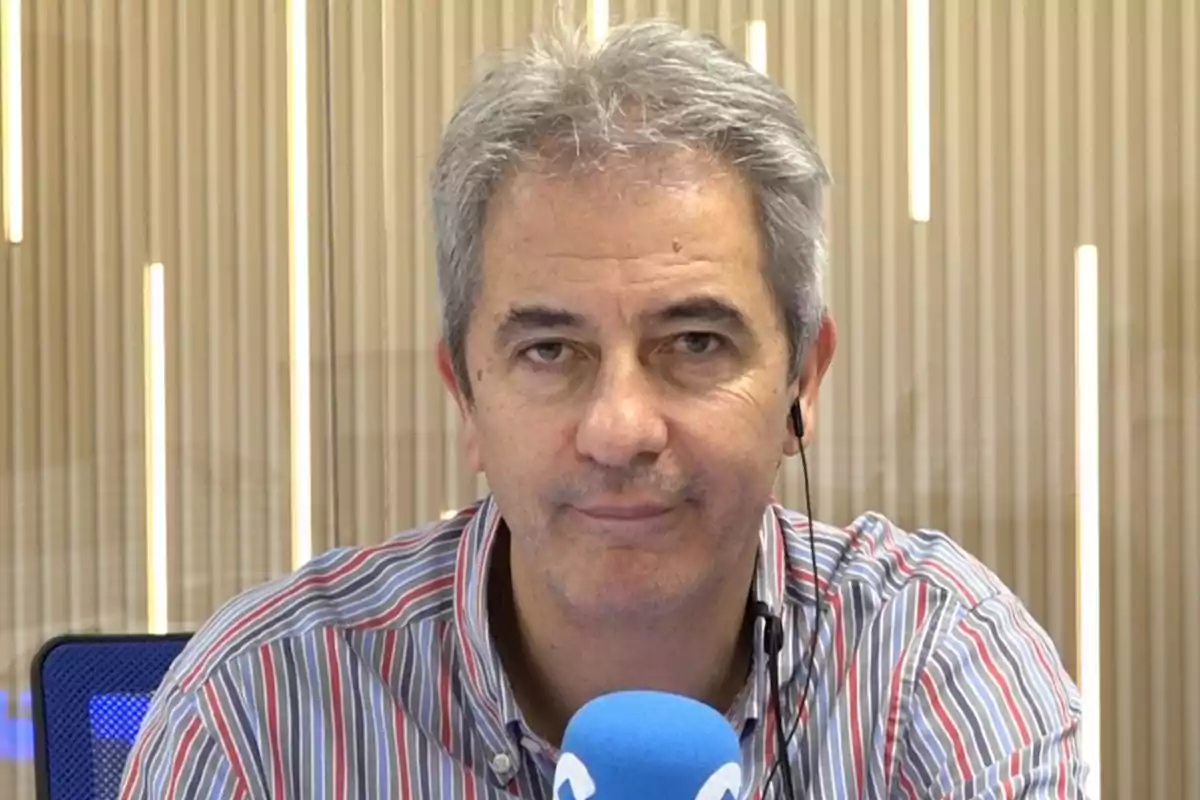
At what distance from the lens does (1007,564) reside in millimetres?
1652

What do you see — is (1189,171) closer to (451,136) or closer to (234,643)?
(451,136)

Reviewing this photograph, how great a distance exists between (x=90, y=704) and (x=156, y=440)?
745mm

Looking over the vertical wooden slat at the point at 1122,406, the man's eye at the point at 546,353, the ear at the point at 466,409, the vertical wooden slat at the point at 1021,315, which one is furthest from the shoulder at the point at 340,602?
the vertical wooden slat at the point at 1122,406

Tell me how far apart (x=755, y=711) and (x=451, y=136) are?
0.55 m

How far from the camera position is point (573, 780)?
21.5 inches

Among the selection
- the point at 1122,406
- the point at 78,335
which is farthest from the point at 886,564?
the point at 78,335

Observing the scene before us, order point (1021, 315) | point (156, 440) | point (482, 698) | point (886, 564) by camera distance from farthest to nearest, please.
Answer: point (156, 440) → point (1021, 315) → point (886, 564) → point (482, 698)

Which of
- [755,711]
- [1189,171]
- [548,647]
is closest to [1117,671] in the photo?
[1189,171]

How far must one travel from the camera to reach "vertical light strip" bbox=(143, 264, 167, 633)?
1.75 metres

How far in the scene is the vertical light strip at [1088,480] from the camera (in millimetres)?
1629

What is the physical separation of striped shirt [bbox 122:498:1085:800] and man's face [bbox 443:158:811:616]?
14 centimetres

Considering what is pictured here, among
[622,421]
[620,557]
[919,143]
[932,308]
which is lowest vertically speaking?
[620,557]

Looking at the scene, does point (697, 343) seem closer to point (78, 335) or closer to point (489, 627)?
point (489, 627)

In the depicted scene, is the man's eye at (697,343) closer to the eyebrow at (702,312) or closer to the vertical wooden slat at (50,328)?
the eyebrow at (702,312)
